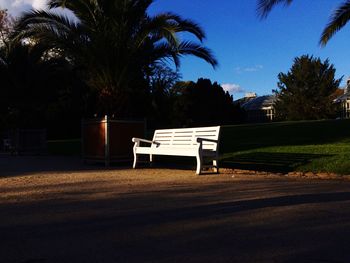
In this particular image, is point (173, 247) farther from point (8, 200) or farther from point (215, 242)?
point (8, 200)

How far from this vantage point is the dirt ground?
4957mm

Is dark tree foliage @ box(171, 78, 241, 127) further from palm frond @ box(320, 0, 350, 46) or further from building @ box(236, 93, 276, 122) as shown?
palm frond @ box(320, 0, 350, 46)

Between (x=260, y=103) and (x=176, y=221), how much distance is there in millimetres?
85429

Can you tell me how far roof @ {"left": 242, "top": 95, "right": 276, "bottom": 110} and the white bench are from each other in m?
72.9

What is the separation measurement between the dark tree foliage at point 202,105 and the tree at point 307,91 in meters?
7.97

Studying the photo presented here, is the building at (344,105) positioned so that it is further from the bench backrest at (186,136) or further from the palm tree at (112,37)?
the bench backrest at (186,136)

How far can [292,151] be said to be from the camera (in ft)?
47.6

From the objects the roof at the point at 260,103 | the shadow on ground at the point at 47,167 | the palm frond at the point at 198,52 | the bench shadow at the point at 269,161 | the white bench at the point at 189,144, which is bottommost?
the shadow on ground at the point at 47,167

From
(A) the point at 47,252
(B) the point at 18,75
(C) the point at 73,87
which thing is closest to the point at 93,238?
(A) the point at 47,252

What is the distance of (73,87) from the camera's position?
3070 centimetres

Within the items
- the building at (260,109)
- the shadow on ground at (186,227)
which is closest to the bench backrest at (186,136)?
the shadow on ground at (186,227)

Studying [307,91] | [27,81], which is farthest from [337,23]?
[307,91]

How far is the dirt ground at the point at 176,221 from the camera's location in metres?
4.96

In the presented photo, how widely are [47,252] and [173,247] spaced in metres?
1.22
